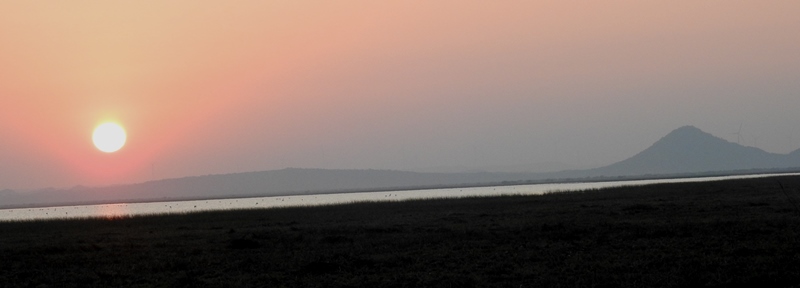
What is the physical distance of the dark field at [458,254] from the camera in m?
21.8

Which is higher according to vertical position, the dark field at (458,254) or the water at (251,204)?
the water at (251,204)

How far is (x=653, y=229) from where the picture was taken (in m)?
32.0

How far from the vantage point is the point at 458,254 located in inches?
1062

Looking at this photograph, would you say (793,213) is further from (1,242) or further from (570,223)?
(1,242)

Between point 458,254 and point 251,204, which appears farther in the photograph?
point 251,204

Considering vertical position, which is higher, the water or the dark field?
the water

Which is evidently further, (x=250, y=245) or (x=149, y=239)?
(x=149, y=239)

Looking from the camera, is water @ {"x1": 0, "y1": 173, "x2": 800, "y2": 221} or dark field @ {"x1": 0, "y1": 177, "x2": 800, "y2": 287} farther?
water @ {"x1": 0, "y1": 173, "x2": 800, "y2": 221}

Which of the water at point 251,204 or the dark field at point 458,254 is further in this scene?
the water at point 251,204

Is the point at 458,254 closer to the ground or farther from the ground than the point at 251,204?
closer to the ground

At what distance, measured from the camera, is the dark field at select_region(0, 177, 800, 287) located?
71.4 ft

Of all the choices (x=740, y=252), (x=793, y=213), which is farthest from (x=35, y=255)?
(x=793, y=213)

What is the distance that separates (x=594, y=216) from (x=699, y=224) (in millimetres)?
9232

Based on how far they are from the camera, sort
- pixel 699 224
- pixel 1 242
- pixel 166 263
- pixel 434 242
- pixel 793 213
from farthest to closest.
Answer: pixel 1 242
pixel 793 213
pixel 699 224
pixel 434 242
pixel 166 263
